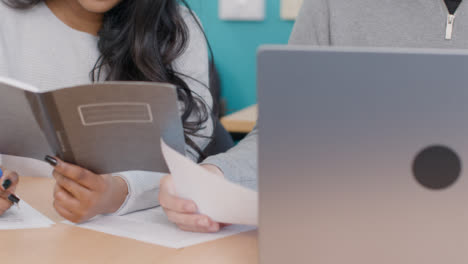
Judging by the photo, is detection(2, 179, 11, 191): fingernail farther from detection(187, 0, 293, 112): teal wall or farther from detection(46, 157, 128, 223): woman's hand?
detection(187, 0, 293, 112): teal wall

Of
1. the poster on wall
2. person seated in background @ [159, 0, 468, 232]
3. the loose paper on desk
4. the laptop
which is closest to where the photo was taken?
the laptop

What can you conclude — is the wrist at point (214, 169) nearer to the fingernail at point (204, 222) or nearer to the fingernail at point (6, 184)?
the fingernail at point (204, 222)

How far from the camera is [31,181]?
0.99 metres

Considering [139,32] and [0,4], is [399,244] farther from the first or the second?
[0,4]

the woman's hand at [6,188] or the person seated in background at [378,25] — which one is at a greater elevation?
the person seated in background at [378,25]

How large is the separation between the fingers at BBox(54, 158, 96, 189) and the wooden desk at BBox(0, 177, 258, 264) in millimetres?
74

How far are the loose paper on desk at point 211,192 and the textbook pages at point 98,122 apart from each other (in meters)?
0.04

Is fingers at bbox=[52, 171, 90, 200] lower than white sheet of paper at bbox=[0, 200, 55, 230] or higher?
higher

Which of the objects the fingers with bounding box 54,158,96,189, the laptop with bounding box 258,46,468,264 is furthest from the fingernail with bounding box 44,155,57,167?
the laptop with bounding box 258,46,468,264

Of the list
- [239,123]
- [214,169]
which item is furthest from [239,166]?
[239,123]

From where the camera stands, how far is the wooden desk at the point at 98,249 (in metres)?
0.64

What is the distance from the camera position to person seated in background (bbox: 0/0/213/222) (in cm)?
117

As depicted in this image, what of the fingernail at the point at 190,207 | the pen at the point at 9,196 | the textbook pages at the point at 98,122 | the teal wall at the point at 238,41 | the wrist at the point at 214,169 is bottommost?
the teal wall at the point at 238,41

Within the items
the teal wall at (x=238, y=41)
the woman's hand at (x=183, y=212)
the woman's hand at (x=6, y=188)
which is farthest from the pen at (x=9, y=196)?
the teal wall at (x=238, y=41)
